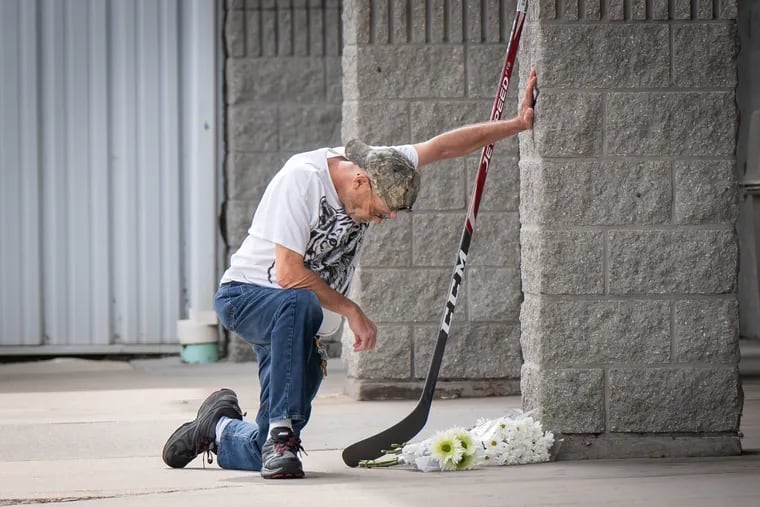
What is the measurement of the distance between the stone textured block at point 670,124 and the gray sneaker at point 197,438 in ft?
5.66

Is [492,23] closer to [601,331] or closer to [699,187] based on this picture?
[699,187]

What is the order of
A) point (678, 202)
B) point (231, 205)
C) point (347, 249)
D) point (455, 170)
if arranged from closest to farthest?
point (347, 249), point (678, 202), point (455, 170), point (231, 205)

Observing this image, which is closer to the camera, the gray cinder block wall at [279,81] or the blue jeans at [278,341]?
the blue jeans at [278,341]

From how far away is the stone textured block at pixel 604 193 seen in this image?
5594 millimetres

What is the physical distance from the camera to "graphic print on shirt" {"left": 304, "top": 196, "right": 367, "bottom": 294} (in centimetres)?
514

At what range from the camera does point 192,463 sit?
5.74 metres

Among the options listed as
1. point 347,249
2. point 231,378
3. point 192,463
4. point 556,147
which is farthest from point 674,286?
point 231,378

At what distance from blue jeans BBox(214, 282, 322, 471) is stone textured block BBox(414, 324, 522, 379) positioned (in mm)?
2489

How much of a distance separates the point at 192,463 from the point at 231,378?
3.22 m

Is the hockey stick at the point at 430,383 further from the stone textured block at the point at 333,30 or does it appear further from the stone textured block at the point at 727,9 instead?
the stone textured block at the point at 333,30

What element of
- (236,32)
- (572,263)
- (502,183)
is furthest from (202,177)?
(572,263)

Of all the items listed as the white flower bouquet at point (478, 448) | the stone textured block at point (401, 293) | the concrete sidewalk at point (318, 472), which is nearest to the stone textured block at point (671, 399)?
the concrete sidewalk at point (318, 472)

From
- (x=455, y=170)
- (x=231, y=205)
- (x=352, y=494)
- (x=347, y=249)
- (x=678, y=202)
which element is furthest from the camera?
(x=231, y=205)

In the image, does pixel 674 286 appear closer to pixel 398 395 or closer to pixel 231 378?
pixel 398 395
